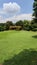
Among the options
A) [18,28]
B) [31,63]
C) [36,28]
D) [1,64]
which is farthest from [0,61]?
[18,28]

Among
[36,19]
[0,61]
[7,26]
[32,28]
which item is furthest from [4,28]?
[0,61]

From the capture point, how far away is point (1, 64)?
30.3ft

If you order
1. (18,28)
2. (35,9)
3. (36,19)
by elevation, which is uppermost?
(35,9)

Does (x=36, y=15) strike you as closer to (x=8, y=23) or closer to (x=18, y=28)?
(x=18, y=28)

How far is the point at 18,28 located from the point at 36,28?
778 cm

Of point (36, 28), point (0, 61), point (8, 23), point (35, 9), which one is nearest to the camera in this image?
point (0, 61)

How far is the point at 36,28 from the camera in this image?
41.4 metres

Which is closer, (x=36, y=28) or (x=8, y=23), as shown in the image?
(x=36, y=28)

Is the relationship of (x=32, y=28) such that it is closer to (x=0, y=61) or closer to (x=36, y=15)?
(x=36, y=15)

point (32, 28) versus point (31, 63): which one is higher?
point (31, 63)

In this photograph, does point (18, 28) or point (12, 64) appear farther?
point (18, 28)

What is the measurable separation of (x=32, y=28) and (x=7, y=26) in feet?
31.4

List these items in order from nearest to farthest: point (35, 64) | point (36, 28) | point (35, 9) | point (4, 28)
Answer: point (35, 64)
point (35, 9)
point (36, 28)
point (4, 28)

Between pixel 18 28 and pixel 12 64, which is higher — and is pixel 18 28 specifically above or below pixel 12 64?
below
